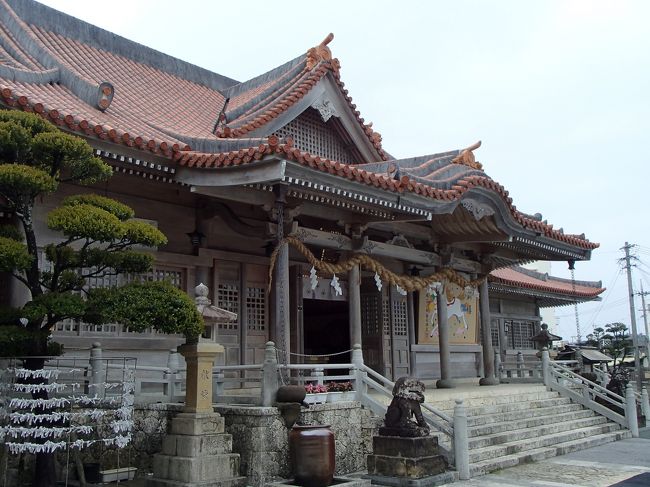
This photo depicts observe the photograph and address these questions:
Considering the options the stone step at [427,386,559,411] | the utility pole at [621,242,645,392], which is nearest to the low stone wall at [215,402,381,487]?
the stone step at [427,386,559,411]

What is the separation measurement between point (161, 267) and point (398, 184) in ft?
14.0

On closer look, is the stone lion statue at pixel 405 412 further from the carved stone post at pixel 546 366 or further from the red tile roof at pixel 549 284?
the red tile roof at pixel 549 284

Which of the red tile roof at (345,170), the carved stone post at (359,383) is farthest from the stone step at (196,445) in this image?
the red tile roof at (345,170)

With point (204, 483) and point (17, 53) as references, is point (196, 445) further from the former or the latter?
point (17, 53)

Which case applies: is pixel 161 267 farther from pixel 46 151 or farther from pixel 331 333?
pixel 331 333

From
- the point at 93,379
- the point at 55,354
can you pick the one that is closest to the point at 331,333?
the point at 93,379

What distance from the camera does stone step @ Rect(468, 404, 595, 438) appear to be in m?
10.8

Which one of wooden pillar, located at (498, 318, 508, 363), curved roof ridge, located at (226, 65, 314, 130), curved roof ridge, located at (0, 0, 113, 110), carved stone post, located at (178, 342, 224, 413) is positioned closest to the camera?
carved stone post, located at (178, 342, 224, 413)

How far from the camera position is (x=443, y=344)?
14.1 m

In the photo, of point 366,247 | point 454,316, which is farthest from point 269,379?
→ point 454,316

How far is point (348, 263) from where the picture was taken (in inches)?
464

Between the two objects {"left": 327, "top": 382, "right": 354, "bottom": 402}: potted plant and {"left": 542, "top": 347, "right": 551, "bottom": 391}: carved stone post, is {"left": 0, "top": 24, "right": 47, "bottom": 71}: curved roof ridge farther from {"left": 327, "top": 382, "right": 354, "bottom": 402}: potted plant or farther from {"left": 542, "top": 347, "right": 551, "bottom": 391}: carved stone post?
{"left": 542, "top": 347, "right": 551, "bottom": 391}: carved stone post

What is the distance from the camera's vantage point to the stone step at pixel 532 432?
10301mm

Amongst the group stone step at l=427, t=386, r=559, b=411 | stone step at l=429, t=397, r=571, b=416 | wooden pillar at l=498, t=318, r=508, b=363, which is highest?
wooden pillar at l=498, t=318, r=508, b=363
